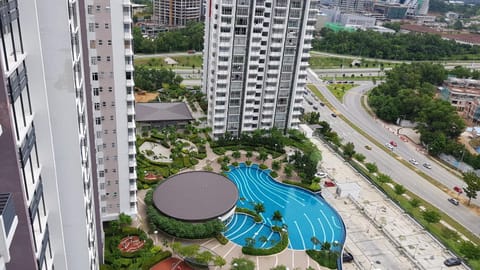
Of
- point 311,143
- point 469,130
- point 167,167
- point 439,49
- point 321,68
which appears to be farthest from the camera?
point 439,49

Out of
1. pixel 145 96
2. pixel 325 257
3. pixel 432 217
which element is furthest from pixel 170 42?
pixel 325 257

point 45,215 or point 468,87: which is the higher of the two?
point 45,215

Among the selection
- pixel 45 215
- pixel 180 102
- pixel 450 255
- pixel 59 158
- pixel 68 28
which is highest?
pixel 68 28

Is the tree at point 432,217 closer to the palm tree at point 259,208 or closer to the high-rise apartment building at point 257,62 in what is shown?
the palm tree at point 259,208

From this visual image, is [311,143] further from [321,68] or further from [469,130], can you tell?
[321,68]

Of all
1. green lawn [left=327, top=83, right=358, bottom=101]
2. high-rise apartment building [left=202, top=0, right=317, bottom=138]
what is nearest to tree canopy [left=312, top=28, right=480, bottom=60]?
green lawn [left=327, top=83, right=358, bottom=101]

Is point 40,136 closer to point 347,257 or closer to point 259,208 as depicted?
point 259,208

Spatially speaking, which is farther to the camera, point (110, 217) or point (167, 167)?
point (167, 167)

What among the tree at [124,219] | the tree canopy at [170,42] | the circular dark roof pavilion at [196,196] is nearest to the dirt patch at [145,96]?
the circular dark roof pavilion at [196,196]

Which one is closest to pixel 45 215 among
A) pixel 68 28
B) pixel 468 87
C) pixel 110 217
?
pixel 68 28
